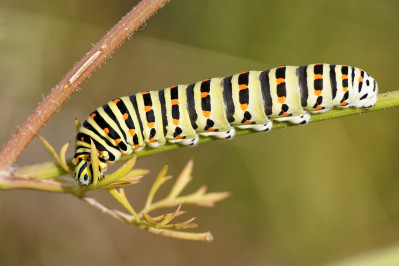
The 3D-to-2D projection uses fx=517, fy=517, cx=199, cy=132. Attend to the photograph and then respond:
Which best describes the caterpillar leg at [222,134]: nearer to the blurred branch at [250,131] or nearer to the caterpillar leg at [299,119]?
the blurred branch at [250,131]

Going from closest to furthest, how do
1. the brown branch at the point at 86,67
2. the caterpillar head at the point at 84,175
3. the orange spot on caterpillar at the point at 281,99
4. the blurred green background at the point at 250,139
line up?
the brown branch at the point at 86,67 → the caterpillar head at the point at 84,175 → the orange spot on caterpillar at the point at 281,99 → the blurred green background at the point at 250,139

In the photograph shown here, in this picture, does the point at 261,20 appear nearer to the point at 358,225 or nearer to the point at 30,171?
the point at 358,225

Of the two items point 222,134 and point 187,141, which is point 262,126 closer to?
point 222,134

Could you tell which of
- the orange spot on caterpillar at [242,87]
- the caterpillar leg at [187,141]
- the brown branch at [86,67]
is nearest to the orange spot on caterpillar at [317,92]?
the orange spot on caterpillar at [242,87]

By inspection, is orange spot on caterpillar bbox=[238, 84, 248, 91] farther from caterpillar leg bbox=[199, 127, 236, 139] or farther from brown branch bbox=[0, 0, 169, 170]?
brown branch bbox=[0, 0, 169, 170]

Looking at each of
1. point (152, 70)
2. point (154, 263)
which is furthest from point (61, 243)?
point (152, 70)
